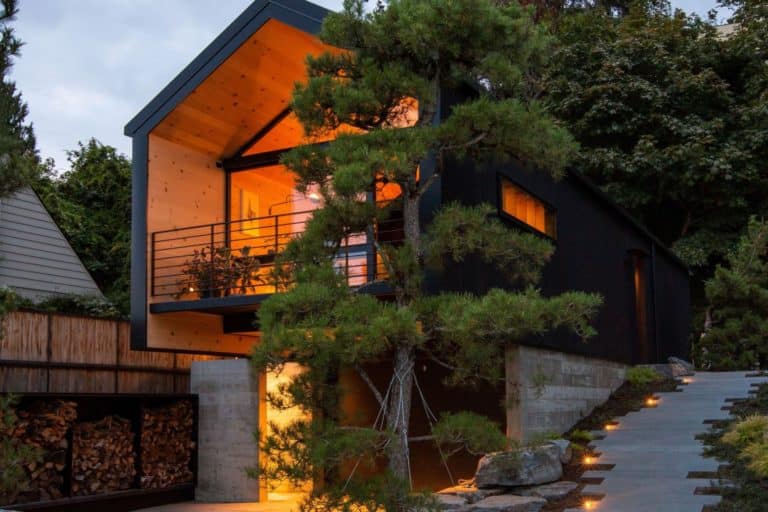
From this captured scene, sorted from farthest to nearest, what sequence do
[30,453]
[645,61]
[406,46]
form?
[645,61], [406,46], [30,453]

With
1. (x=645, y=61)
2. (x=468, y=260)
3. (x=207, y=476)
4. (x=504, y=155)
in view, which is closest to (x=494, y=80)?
(x=504, y=155)

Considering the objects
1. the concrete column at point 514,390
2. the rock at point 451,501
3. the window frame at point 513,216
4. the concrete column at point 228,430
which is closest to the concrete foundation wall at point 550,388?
the concrete column at point 514,390

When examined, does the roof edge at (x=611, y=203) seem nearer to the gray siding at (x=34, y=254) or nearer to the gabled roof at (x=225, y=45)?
the gabled roof at (x=225, y=45)

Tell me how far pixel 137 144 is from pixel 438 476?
216 inches

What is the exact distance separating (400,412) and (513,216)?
4073 millimetres

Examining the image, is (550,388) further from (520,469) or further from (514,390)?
(520,469)

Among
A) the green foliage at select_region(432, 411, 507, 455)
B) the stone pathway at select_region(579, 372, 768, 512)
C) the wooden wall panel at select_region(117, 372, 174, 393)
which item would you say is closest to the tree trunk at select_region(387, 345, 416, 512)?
the green foliage at select_region(432, 411, 507, 455)

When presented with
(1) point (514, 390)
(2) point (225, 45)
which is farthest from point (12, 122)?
(1) point (514, 390)

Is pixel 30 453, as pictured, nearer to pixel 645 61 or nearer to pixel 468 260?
pixel 468 260

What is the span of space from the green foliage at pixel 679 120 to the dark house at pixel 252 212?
902 cm

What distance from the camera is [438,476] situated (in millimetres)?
10039

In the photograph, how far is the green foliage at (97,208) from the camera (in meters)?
19.4

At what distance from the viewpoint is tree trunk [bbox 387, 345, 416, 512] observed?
7.02 meters

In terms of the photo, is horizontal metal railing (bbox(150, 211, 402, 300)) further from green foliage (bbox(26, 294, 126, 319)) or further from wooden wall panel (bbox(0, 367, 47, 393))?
green foliage (bbox(26, 294, 126, 319))
